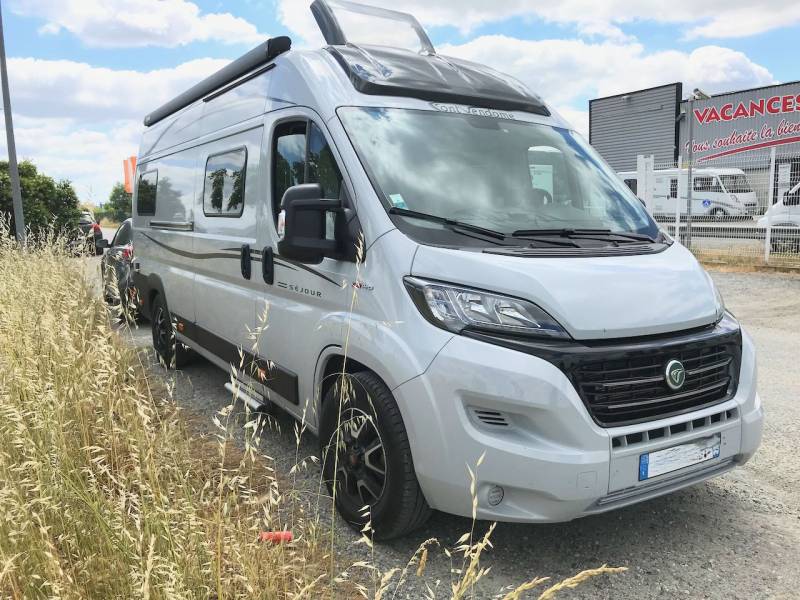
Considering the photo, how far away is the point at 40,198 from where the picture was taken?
1966 cm

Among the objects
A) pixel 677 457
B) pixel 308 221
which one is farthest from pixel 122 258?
pixel 677 457

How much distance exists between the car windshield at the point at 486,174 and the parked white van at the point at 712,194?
10.6 m

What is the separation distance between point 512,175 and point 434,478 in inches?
65.4

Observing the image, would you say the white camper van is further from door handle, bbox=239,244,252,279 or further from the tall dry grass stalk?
the tall dry grass stalk

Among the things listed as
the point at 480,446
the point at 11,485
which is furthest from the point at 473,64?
the point at 11,485

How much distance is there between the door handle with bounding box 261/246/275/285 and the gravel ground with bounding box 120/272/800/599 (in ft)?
3.82

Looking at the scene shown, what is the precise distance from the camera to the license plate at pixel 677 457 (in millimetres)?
2707

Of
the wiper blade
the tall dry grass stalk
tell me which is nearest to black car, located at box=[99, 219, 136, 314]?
the tall dry grass stalk

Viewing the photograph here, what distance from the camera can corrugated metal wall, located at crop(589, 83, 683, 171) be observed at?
2448cm

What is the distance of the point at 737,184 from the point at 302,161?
13027mm

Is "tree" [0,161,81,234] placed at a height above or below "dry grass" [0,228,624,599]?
above

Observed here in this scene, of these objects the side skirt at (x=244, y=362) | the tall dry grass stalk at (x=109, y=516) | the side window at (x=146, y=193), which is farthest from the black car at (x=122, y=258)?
the tall dry grass stalk at (x=109, y=516)

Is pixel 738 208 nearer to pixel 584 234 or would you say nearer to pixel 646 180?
pixel 646 180

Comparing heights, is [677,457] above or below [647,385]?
below
